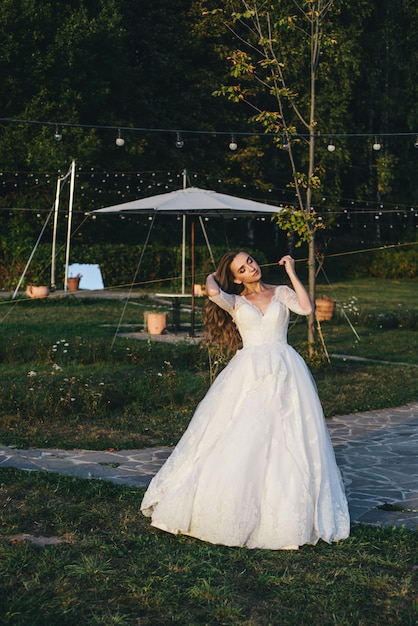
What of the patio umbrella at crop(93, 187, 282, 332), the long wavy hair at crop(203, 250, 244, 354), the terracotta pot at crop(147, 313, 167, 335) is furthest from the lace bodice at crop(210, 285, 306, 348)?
the terracotta pot at crop(147, 313, 167, 335)

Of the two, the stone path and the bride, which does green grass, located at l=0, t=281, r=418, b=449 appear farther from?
the bride

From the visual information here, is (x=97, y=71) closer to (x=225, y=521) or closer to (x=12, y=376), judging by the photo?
(x=12, y=376)

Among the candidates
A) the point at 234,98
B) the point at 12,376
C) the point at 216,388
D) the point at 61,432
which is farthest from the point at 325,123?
the point at 216,388

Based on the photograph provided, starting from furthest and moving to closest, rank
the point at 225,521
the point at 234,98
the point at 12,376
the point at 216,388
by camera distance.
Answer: the point at 234,98, the point at 12,376, the point at 216,388, the point at 225,521

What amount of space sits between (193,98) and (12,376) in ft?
78.5

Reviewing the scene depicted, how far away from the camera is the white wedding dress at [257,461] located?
5.14 meters

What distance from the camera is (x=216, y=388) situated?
18.5 feet

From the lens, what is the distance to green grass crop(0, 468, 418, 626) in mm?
4238

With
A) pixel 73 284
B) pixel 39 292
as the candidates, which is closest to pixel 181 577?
pixel 39 292

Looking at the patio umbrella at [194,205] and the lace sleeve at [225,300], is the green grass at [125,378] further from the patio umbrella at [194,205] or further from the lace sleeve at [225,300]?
the lace sleeve at [225,300]

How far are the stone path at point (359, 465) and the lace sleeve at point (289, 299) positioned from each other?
55.3 inches

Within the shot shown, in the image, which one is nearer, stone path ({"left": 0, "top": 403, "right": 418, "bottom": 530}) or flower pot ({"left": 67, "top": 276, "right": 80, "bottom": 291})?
stone path ({"left": 0, "top": 403, "right": 418, "bottom": 530})

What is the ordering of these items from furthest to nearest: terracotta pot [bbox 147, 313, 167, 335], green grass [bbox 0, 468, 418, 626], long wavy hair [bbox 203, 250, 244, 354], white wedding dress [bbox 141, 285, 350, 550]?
1. terracotta pot [bbox 147, 313, 167, 335]
2. long wavy hair [bbox 203, 250, 244, 354]
3. white wedding dress [bbox 141, 285, 350, 550]
4. green grass [bbox 0, 468, 418, 626]

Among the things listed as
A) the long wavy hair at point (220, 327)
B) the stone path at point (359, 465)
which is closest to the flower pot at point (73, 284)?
the stone path at point (359, 465)
